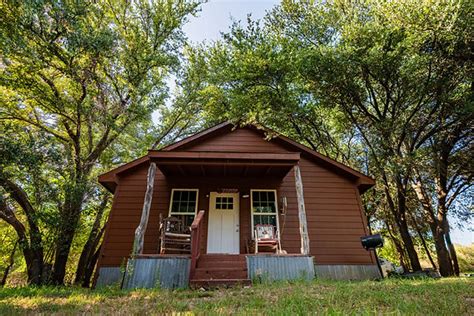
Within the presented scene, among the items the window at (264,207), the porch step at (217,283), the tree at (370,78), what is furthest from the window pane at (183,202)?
the tree at (370,78)

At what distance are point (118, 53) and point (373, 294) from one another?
412 inches

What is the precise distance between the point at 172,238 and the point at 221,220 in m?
1.61

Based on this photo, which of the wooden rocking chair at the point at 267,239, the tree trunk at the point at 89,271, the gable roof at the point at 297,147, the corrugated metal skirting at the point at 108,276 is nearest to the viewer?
the corrugated metal skirting at the point at 108,276

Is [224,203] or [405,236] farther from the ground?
[224,203]

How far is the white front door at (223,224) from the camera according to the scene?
727cm

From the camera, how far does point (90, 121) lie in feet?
32.1

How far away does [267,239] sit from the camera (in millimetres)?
6715

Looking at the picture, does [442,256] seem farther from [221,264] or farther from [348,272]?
[221,264]

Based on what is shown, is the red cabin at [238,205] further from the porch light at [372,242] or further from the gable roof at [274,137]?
the porch light at [372,242]

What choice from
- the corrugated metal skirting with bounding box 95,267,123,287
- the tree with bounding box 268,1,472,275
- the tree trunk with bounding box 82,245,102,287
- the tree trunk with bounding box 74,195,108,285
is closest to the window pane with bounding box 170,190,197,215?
the corrugated metal skirting with bounding box 95,267,123,287

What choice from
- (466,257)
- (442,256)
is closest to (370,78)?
(442,256)

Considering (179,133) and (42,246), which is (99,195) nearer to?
(42,246)

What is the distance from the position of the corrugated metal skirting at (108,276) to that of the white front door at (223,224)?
2395mm

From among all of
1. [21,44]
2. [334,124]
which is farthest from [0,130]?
[334,124]
